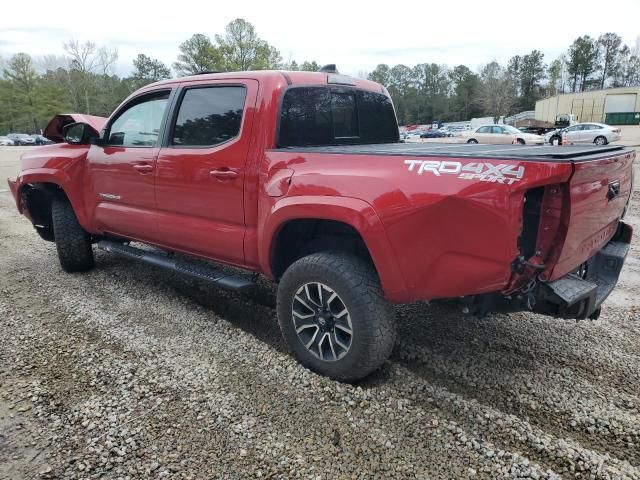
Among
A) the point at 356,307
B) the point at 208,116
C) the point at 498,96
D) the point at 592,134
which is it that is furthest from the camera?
the point at 498,96

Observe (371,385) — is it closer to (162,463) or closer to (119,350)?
(162,463)

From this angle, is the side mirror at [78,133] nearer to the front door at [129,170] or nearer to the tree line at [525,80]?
the front door at [129,170]

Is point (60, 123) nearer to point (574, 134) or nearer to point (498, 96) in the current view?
point (574, 134)

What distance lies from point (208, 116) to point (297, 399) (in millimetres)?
2206

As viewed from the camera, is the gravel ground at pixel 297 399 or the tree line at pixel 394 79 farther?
the tree line at pixel 394 79

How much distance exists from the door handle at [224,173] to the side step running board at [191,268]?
2.50ft

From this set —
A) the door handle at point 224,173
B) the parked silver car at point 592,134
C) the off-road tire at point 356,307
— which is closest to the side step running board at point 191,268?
the off-road tire at point 356,307

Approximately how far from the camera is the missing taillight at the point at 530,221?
88.2 inches

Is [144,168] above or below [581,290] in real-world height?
above

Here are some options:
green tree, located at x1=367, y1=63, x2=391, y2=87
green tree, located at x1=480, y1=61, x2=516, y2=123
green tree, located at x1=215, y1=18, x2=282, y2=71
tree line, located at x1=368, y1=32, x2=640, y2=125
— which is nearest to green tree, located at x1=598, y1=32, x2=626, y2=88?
tree line, located at x1=368, y1=32, x2=640, y2=125

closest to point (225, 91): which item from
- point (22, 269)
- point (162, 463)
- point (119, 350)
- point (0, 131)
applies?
point (119, 350)

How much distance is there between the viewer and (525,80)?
87.6m

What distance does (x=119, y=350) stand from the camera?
3.39 m

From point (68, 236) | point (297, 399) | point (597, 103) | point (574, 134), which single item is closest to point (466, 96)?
point (597, 103)
